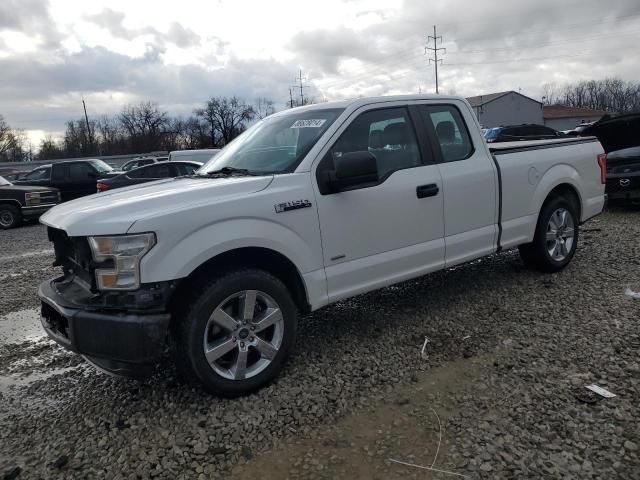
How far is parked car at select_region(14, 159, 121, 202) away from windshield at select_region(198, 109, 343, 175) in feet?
43.1

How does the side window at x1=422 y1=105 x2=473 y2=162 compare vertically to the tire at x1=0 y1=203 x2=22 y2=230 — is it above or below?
above

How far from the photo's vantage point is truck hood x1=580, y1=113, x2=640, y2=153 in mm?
9883

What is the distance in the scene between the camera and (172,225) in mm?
2963

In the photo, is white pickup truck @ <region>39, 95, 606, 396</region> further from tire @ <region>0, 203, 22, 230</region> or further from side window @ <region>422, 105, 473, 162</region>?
tire @ <region>0, 203, 22, 230</region>

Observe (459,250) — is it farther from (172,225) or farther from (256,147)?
(172,225)

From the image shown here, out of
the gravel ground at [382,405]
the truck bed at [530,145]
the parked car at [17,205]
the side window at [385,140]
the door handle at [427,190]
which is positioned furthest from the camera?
the parked car at [17,205]

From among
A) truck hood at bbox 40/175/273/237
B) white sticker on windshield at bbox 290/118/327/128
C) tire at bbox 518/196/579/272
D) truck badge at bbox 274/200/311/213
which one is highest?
white sticker on windshield at bbox 290/118/327/128

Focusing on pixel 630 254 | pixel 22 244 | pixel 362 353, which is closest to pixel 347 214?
pixel 362 353

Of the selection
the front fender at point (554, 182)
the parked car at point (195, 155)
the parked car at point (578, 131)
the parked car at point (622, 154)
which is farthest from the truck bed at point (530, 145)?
the parked car at point (195, 155)

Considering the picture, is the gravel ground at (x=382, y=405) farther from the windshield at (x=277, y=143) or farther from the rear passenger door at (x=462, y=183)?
the windshield at (x=277, y=143)

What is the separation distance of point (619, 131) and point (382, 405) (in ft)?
31.4

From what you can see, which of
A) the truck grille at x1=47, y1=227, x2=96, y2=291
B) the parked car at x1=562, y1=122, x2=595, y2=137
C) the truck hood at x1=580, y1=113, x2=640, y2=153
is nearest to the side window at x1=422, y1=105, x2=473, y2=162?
the truck grille at x1=47, y1=227, x2=96, y2=291

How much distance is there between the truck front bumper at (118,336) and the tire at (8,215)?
1264 cm

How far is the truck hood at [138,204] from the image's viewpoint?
2.93 meters
